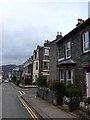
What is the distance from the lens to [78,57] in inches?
836

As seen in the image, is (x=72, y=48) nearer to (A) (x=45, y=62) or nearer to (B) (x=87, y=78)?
(B) (x=87, y=78)

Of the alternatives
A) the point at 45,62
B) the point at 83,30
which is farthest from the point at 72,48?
the point at 45,62

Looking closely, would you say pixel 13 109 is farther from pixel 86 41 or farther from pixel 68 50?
pixel 68 50

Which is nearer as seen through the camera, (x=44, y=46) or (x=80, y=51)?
(x=80, y=51)

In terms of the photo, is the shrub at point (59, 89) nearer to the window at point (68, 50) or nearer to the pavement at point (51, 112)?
the pavement at point (51, 112)

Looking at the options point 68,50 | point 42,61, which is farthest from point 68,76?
point 42,61

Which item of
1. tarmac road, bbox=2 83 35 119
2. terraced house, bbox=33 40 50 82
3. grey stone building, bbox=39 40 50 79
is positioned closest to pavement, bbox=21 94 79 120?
tarmac road, bbox=2 83 35 119

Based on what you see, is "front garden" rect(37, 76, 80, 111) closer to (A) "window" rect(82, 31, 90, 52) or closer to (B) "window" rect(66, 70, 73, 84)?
(B) "window" rect(66, 70, 73, 84)

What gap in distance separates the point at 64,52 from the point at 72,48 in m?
2.65

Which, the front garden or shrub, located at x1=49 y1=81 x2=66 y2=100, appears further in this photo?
shrub, located at x1=49 y1=81 x2=66 y2=100

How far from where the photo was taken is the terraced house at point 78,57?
19.4 meters

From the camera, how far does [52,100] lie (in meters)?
20.6

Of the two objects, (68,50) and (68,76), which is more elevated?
(68,50)

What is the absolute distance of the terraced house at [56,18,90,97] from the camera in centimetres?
1941
